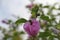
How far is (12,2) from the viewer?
1251 millimetres

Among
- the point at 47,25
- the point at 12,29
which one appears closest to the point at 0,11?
the point at 12,29

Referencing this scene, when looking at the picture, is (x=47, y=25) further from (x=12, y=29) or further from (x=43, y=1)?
(x=43, y=1)

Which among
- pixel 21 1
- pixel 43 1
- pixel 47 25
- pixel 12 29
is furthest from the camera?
pixel 21 1

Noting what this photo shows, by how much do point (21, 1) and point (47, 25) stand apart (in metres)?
0.55

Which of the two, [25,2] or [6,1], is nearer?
[25,2]

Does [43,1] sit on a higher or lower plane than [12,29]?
higher

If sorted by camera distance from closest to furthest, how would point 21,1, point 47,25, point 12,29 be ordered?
1. point 47,25
2. point 12,29
3. point 21,1

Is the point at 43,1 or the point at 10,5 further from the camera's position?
the point at 10,5

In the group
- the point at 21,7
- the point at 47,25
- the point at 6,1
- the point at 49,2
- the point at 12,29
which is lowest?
the point at 47,25

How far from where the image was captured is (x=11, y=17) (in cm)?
123

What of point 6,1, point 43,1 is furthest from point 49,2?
point 6,1

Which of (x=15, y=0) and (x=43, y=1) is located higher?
(x=15, y=0)

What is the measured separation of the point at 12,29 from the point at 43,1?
1.09 feet

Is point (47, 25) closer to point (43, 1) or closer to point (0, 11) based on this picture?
point (43, 1)
